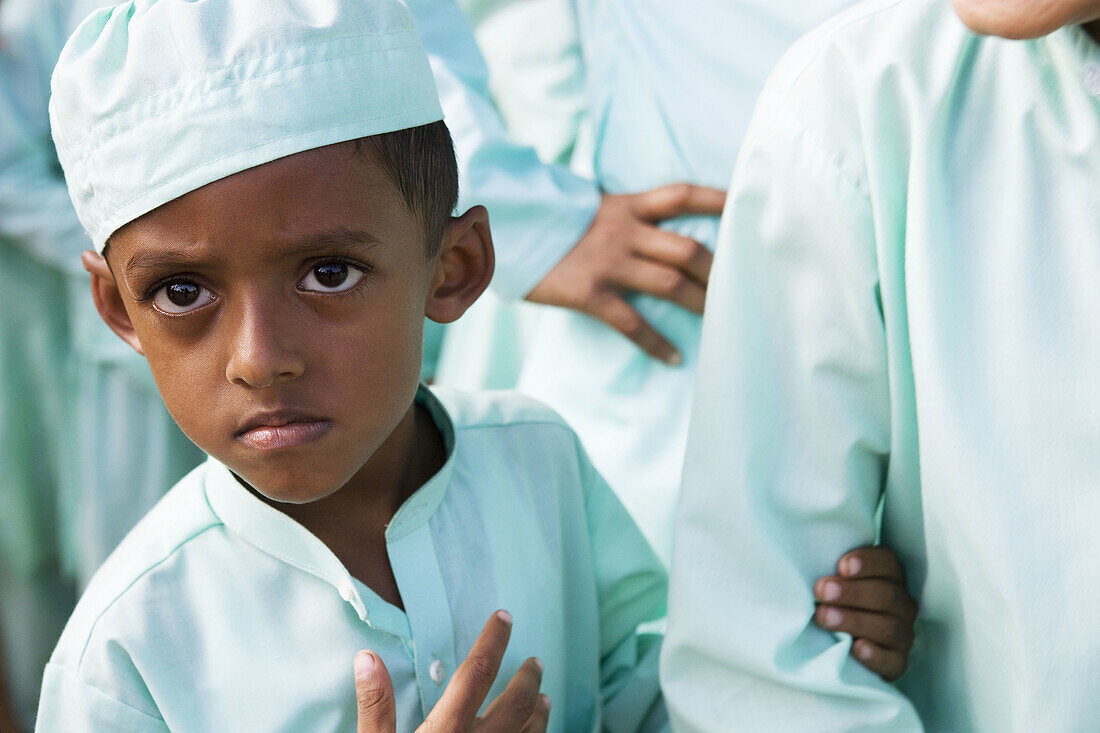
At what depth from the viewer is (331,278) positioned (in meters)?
0.84

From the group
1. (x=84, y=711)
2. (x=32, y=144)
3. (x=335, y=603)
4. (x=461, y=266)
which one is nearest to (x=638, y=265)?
(x=461, y=266)

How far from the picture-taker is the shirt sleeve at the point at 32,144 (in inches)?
77.5

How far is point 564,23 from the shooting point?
1562mm

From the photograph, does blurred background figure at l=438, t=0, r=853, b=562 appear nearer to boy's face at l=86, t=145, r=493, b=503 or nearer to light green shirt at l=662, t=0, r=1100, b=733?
light green shirt at l=662, t=0, r=1100, b=733

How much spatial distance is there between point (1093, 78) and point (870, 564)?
47 cm

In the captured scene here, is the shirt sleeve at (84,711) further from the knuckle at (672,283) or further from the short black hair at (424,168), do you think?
the knuckle at (672,283)

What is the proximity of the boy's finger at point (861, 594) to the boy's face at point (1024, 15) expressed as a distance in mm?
497

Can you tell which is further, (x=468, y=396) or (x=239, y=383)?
(x=468, y=396)

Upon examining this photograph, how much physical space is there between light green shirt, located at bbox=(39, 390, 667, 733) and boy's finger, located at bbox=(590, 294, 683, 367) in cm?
18

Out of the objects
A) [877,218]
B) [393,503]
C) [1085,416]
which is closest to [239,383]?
[393,503]

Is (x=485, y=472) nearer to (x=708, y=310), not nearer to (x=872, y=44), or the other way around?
(x=708, y=310)

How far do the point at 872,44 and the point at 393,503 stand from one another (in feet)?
2.01

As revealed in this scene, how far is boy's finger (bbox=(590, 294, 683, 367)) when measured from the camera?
1.30 m

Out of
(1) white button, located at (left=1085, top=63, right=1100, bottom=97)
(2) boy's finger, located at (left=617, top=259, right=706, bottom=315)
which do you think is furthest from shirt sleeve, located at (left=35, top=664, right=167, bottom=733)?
(1) white button, located at (left=1085, top=63, right=1100, bottom=97)
